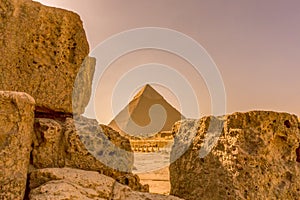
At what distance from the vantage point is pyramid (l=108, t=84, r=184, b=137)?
114ft

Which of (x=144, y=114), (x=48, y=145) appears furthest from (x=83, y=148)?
(x=144, y=114)

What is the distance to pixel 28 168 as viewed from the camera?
76.8 inches

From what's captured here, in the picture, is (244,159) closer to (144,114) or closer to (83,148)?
(83,148)

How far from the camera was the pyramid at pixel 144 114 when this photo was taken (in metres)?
34.8

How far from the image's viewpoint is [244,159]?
2.40 metres

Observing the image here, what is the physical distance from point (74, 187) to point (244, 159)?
4.42 ft

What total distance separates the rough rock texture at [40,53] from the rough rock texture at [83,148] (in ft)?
0.74

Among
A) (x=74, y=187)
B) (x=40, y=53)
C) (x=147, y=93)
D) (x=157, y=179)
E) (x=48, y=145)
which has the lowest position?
(x=157, y=179)

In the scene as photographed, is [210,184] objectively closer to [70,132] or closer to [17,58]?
[70,132]

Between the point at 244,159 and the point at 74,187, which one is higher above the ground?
the point at 244,159

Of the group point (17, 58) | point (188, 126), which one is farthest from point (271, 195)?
point (17, 58)

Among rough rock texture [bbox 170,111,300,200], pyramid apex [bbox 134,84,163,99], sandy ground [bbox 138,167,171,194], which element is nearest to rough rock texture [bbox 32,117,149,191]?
rough rock texture [bbox 170,111,300,200]

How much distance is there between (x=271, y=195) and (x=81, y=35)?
2008 mm

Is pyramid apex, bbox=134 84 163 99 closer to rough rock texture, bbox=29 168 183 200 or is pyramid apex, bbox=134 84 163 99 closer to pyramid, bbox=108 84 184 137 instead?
pyramid, bbox=108 84 184 137
